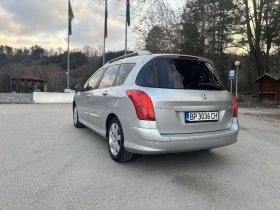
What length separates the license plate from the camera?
11.0ft

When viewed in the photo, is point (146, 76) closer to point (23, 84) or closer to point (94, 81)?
point (94, 81)

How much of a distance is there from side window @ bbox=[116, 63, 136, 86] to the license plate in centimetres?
118

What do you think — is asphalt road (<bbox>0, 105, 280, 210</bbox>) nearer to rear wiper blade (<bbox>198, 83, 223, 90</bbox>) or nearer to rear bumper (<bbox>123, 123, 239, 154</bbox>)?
rear bumper (<bbox>123, 123, 239, 154</bbox>)

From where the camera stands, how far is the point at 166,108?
323 cm

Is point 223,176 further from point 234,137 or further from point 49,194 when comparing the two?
point 49,194

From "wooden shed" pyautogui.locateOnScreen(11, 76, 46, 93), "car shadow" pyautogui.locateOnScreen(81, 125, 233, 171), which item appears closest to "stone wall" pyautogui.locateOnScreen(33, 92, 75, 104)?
"car shadow" pyautogui.locateOnScreen(81, 125, 233, 171)

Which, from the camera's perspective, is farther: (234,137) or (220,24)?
(220,24)

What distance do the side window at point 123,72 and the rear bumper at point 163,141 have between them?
0.84 meters

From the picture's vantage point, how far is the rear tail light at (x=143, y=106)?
3.19 metres

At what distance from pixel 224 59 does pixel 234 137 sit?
28.3 metres

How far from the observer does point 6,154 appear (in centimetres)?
421

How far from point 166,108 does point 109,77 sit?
172 centimetres

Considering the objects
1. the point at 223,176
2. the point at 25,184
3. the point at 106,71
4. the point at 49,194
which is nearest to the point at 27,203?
the point at 49,194

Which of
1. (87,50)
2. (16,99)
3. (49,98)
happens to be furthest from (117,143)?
(87,50)
